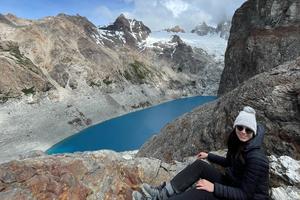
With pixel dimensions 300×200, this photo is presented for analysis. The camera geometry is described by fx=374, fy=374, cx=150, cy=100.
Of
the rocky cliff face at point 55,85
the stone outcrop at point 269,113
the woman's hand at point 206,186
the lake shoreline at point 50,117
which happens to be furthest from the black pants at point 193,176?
the rocky cliff face at point 55,85

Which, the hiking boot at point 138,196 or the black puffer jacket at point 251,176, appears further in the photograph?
the hiking boot at point 138,196

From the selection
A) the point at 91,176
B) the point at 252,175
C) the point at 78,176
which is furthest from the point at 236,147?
the point at 78,176

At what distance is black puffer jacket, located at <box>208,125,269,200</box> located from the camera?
993cm

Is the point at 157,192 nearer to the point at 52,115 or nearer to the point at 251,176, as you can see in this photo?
the point at 251,176

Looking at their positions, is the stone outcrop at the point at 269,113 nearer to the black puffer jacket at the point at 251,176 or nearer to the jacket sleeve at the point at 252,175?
the black puffer jacket at the point at 251,176

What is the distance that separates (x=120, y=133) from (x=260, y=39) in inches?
2201

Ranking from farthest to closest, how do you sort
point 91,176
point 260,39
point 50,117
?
point 50,117
point 260,39
point 91,176

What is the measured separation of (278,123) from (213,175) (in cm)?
767

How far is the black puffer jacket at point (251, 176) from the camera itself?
9.93 metres

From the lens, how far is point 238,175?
10.8m

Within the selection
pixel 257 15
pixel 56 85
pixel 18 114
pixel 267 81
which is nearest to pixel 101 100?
pixel 56 85

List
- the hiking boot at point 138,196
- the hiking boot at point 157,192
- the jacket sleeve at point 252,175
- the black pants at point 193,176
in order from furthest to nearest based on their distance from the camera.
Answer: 1. the hiking boot at point 138,196
2. the hiking boot at point 157,192
3. the black pants at point 193,176
4. the jacket sleeve at point 252,175

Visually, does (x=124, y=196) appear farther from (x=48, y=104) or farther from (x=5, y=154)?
(x=48, y=104)

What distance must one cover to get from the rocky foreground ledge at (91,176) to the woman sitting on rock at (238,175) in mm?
1908
